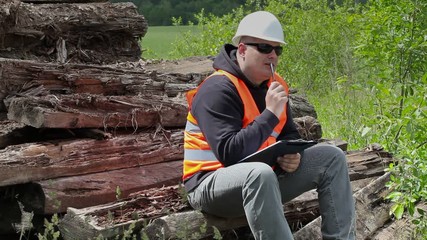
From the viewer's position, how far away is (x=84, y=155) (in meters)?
5.48

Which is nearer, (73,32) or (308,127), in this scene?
(308,127)

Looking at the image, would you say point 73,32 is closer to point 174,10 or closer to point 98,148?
point 98,148

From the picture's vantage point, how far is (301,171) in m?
5.07

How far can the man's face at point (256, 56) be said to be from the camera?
4.95 m

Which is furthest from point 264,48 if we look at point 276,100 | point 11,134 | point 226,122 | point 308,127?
point 308,127

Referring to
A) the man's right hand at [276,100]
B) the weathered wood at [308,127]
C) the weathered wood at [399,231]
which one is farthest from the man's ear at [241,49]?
the weathered wood at [308,127]

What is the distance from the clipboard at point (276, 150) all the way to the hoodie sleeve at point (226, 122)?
0.13 ft

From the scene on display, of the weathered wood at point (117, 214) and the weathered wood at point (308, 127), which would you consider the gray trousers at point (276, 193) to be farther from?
the weathered wood at point (308, 127)

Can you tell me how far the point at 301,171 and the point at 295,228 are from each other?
71 centimetres

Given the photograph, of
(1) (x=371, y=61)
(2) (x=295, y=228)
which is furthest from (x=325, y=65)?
(2) (x=295, y=228)

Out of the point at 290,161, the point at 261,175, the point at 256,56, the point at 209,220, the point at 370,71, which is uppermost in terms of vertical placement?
the point at 256,56

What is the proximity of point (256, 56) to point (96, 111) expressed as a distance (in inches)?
56.1

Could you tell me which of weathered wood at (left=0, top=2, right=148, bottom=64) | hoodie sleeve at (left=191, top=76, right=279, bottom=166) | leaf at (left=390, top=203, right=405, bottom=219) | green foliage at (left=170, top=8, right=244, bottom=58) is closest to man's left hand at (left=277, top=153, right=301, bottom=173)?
hoodie sleeve at (left=191, top=76, right=279, bottom=166)

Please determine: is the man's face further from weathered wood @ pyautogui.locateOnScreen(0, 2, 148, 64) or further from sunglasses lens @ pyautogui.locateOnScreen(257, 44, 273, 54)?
weathered wood @ pyautogui.locateOnScreen(0, 2, 148, 64)
